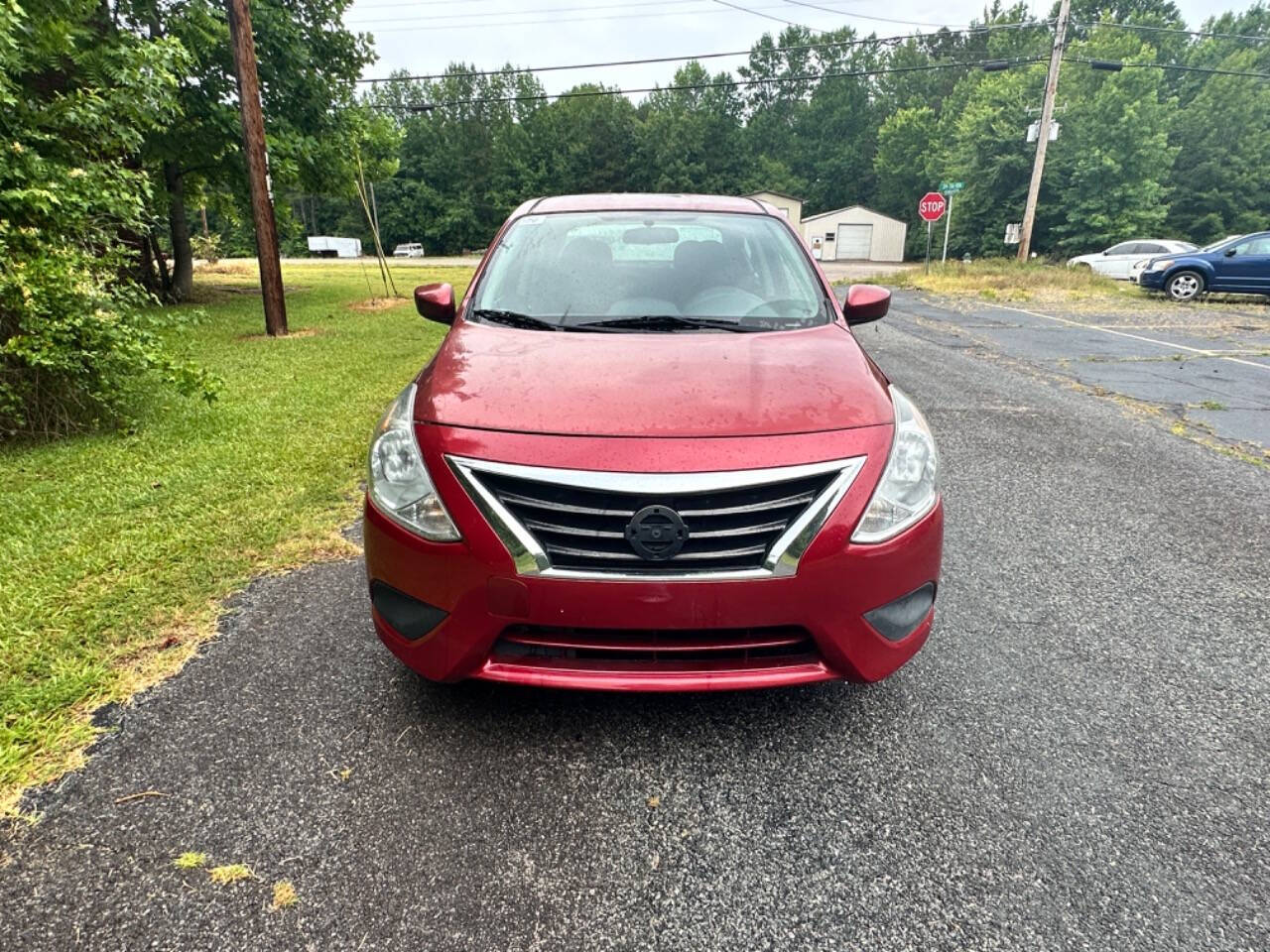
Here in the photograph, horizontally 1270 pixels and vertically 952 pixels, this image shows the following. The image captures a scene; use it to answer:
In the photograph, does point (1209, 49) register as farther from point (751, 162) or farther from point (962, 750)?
point (962, 750)

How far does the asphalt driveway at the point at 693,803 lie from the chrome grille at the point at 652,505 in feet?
2.17

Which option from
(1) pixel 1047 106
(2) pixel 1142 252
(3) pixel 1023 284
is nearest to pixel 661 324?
(3) pixel 1023 284

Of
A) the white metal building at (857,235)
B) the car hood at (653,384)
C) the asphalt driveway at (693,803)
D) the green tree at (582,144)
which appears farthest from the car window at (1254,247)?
the green tree at (582,144)

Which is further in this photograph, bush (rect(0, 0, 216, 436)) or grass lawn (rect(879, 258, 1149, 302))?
grass lawn (rect(879, 258, 1149, 302))

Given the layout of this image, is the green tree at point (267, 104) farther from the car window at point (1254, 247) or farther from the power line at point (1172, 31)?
the power line at point (1172, 31)

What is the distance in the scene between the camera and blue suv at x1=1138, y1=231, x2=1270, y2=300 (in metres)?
15.4

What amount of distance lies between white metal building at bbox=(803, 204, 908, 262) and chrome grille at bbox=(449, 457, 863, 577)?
5747 cm

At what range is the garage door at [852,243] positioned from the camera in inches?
2197

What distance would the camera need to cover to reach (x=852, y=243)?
56.6 meters

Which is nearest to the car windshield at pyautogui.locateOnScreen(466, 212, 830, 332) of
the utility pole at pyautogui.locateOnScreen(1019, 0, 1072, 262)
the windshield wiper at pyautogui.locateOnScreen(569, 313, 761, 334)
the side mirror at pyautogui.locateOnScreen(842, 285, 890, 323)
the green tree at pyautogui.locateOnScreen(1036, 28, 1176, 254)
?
the windshield wiper at pyautogui.locateOnScreen(569, 313, 761, 334)

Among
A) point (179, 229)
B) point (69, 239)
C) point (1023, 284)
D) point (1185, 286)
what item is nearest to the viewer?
point (69, 239)

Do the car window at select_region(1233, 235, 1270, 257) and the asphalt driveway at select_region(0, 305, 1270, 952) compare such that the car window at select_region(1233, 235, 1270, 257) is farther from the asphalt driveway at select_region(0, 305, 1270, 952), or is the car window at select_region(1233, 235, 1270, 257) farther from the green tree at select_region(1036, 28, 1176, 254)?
the green tree at select_region(1036, 28, 1176, 254)

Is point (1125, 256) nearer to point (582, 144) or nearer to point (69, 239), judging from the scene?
point (69, 239)

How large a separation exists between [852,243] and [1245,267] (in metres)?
43.5
